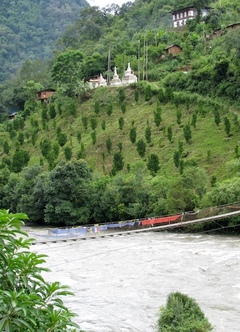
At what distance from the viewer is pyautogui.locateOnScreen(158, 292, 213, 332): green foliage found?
11.8 m

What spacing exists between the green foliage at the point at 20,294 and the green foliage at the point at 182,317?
646 cm

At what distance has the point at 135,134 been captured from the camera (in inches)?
1781

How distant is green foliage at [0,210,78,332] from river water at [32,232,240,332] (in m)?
9.88

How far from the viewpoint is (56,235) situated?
31922mm

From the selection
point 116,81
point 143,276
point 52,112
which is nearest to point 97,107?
point 52,112

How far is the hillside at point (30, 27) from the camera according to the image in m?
125

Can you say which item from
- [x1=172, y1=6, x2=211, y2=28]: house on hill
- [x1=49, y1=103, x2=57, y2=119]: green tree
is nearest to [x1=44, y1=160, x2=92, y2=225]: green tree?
[x1=49, y1=103, x2=57, y2=119]: green tree

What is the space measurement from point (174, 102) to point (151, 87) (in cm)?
504

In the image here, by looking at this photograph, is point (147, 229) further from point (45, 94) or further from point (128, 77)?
point (45, 94)

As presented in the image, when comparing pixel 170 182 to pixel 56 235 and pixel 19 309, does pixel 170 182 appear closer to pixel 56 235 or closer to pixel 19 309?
pixel 56 235

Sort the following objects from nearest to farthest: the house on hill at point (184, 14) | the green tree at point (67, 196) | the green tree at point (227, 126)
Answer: the green tree at point (67, 196)
the green tree at point (227, 126)
the house on hill at point (184, 14)

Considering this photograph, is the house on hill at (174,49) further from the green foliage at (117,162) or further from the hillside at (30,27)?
the hillside at (30,27)

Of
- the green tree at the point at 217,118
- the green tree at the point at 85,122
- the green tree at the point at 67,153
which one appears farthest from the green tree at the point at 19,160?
the green tree at the point at 217,118

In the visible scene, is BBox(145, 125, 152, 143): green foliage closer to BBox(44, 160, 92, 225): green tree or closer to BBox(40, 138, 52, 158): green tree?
BBox(44, 160, 92, 225): green tree
